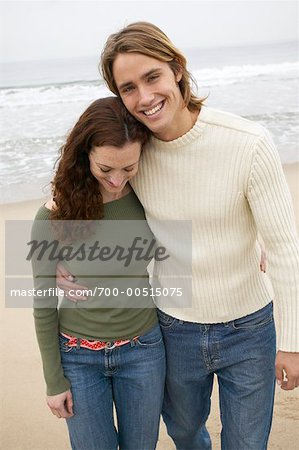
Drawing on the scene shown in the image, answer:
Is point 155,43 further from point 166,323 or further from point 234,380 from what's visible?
point 234,380

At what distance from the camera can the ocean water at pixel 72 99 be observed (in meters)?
7.63

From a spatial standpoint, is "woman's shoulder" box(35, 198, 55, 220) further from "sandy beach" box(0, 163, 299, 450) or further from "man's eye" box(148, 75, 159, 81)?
"sandy beach" box(0, 163, 299, 450)

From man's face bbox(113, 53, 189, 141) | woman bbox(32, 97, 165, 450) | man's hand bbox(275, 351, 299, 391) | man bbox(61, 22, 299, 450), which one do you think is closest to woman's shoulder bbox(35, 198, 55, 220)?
woman bbox(32, 97, 165, 450)

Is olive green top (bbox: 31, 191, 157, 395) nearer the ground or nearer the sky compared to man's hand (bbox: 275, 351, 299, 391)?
nearer the sky

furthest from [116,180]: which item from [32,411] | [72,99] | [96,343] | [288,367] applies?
[72,99]

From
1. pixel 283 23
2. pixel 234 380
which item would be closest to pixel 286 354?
pixel 234 380

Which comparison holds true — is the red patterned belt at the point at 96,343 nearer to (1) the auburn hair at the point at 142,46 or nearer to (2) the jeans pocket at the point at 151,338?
(2) the jeans pocket at the point at 151,338

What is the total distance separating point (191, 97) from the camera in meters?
1.88

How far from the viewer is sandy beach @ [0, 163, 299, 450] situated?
281 cm

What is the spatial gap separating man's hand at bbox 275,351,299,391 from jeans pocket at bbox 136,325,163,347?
1.39 ft

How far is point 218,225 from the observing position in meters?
1.84

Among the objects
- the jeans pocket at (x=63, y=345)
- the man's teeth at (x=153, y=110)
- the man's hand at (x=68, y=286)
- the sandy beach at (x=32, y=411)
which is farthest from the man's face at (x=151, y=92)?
the sandy beach at (x=32, y=411)

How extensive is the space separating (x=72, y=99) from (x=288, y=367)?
500 inches

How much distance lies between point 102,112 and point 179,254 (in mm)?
550
